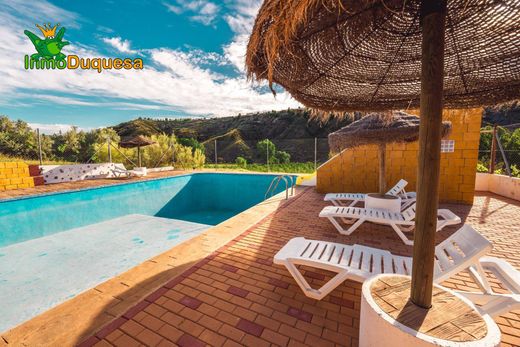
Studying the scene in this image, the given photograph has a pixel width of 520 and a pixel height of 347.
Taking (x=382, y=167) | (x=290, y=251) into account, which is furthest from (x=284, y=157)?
(x=290, y=251)

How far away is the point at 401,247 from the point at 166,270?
11.2 ft

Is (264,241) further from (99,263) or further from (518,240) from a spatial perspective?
(518,240)

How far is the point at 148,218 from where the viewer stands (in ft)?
23.6

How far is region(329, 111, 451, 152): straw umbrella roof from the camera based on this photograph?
4.43 metres

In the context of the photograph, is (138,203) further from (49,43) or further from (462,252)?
(462,252)

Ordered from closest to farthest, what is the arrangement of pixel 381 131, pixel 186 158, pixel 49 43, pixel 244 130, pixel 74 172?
pixel 381 131 → pixel 74 172 → pixel 49 43 → pixel 186 158 → pixel 244 130

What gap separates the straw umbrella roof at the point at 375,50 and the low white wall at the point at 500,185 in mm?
6003

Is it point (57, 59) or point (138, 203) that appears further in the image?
point (57, 59)

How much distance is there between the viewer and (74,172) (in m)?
9.57

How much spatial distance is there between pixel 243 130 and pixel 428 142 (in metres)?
42.2

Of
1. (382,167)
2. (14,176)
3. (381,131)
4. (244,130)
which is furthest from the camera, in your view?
(244,130)

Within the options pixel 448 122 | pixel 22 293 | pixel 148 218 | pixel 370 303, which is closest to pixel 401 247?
pixel 370 303

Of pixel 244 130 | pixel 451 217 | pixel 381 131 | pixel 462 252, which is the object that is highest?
pixel 244 130

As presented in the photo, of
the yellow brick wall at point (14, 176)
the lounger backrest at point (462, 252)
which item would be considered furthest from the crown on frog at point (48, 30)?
the lounger backrest at point (462, 252)
